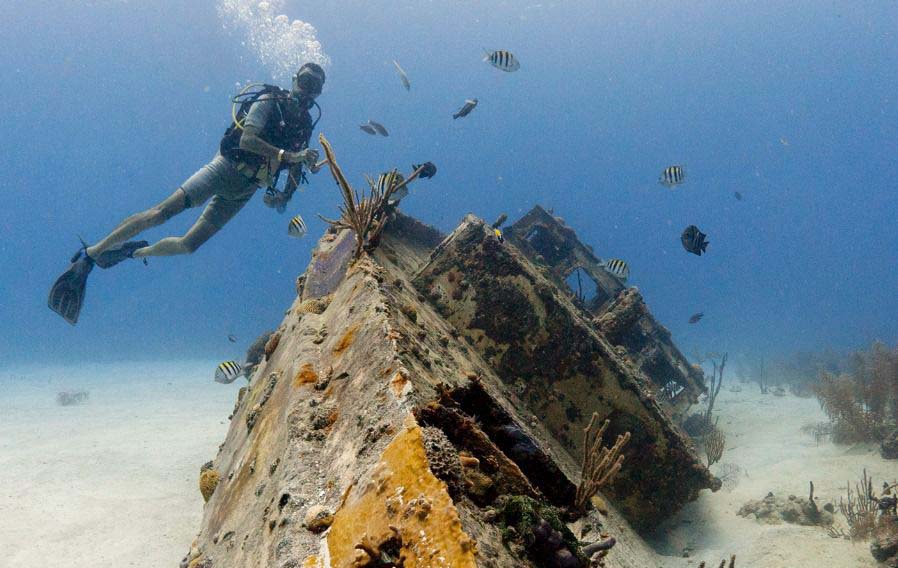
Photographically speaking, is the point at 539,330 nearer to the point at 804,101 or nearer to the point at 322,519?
the point at 322,519

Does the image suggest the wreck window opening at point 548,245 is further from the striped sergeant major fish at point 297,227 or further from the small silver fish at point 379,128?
the striped sergeant major fish at point 297,227

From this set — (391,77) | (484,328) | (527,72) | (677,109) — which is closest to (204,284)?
(391,77)

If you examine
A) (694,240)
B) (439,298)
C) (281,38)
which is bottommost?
(439,298)

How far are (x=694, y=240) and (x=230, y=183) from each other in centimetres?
757

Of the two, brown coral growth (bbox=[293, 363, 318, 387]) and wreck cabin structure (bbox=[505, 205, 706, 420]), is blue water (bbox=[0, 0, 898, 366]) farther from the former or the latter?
brown coral growth (bbox=[293, 363, 318, 387])

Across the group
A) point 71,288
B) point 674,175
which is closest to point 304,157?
point 71,288

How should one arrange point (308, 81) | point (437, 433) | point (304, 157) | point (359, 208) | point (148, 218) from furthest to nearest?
point (308, 81) < point (148, 218) < point (304, 157) < point (359, 208) < point (437, 433)

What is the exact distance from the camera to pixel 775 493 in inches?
280

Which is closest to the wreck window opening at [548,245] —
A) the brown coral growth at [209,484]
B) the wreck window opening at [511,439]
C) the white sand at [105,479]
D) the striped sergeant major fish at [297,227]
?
the striped sergeant major fish at [297,227]

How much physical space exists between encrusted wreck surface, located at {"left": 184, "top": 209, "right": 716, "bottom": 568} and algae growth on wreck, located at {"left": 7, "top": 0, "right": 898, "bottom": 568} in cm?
2

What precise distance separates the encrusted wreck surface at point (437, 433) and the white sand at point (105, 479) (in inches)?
112

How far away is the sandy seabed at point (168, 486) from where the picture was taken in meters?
5.38

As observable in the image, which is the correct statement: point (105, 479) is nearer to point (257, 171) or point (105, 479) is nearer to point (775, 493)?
point (257, 171)

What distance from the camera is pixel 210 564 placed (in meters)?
2.21
